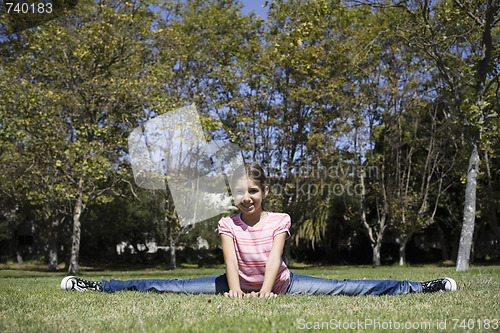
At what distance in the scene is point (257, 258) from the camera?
5.28 meters

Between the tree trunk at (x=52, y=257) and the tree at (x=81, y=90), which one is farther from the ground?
the tree at (x=81, y=90)

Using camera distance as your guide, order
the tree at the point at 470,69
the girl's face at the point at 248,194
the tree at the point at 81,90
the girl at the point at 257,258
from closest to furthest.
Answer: the girl at the point at 257,258 < the girl's face at the point at 248,194 < the tree at the point at 470,69 < the tree at the point at 81,90

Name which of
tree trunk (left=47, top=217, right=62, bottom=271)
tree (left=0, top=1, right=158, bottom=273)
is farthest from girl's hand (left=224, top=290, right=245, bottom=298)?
tree trunk (left=47, top=217, right=62, bottom=271)

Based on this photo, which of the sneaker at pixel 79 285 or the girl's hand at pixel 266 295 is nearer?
the girl's hand at pixel 266 295

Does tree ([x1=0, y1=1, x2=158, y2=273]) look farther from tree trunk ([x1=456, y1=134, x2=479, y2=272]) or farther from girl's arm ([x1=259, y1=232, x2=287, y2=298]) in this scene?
girl's arm ([x1=259, y1=232, x2=287, y2=298])

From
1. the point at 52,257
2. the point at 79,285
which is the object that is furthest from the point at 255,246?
the point at 52,257

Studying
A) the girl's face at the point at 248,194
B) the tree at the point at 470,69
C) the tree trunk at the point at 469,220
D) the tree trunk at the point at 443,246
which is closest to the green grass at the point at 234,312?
the girl's face at the point at 248,194

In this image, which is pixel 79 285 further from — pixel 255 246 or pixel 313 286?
pixel 313 286

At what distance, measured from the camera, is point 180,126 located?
19.7 m

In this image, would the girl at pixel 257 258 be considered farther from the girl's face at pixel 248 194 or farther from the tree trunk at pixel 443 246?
the tree trunk at pixel 443 246

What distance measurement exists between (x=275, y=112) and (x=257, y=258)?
20.2 meters

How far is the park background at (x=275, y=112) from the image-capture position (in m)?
16.4

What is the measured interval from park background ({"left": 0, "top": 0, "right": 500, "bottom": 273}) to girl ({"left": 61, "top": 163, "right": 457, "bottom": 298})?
7.85 m

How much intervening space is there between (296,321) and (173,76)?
2261 cm
